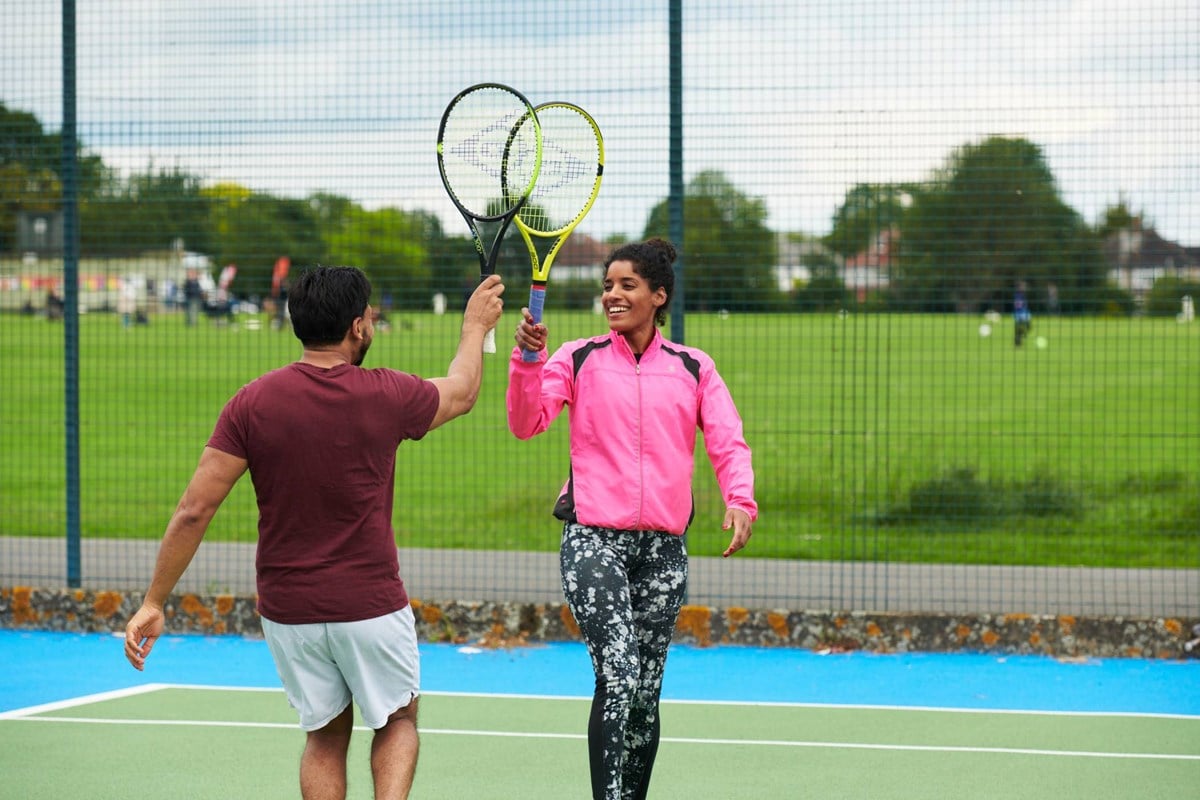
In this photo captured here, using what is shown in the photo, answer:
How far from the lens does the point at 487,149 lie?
5.39 metres

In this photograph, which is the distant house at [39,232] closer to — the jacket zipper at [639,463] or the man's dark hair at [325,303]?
the jacket zipper at [639,463]

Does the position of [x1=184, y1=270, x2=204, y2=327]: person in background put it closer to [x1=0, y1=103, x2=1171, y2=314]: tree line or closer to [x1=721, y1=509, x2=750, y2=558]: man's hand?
[x1=0, y1=103, x2=1171, y2=314]: tree line

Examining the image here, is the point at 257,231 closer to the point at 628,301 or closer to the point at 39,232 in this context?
the point at 39,232

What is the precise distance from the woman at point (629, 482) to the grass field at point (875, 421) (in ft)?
12.1

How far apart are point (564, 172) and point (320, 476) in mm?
1799

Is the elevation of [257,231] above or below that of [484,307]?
above

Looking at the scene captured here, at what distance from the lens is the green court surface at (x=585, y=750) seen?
6277mm

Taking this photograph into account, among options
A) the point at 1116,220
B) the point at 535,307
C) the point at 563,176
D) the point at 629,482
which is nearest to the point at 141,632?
the point at 535,307

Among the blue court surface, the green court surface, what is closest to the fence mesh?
the blue court surface

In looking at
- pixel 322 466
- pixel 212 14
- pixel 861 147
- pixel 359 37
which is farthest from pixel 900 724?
pixel 212 14

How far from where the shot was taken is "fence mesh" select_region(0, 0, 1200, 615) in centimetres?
880

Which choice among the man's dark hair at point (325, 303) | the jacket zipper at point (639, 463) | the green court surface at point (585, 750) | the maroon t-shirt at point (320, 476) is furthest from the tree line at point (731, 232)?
the maroon t-shirt at point (320, 476)

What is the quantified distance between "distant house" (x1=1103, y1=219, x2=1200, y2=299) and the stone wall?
192cm

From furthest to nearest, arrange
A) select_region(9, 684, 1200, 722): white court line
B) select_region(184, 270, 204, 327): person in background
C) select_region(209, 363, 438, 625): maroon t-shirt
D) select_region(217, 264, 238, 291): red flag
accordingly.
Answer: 1. select_region(184, 270, 204, 327): person in background
2. select_region(217, 264, 238, 291): red flag
3. select_region(9, 684, 1200, 722): white court line
4. select_region(209, 363, 438, 625): maroon t-shirt
